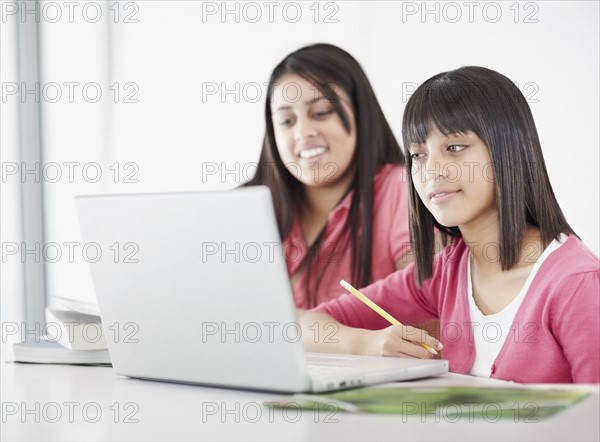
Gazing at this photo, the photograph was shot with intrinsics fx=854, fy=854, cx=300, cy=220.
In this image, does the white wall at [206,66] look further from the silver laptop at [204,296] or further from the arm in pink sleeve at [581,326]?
the silver laptop at [204,296]

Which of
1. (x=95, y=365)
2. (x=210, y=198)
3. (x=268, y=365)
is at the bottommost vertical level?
(x=95, y=365)

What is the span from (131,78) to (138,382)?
8.13ft

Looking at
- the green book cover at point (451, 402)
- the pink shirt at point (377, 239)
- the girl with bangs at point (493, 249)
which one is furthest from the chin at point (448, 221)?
the pink shirt at point (377, 239)

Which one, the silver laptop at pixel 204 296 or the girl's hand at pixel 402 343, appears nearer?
the silver laptop at pixel 204 296

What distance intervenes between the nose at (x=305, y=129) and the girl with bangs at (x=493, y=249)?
0.78 metres

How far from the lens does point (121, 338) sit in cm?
115

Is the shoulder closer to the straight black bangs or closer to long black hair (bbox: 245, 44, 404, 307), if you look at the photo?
the straight black bangs

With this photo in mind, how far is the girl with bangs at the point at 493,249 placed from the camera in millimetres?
1343

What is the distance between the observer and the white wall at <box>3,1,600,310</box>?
2.85 metres

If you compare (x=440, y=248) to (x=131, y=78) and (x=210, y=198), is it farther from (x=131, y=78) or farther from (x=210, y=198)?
(x=131, y=78)

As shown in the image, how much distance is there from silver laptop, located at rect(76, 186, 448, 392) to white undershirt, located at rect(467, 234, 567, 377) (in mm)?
336

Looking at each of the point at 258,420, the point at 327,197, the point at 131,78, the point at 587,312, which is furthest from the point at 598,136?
the point at 258,420

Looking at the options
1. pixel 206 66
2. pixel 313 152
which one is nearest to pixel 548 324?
pixel 313 152

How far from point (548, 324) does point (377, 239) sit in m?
0.99
